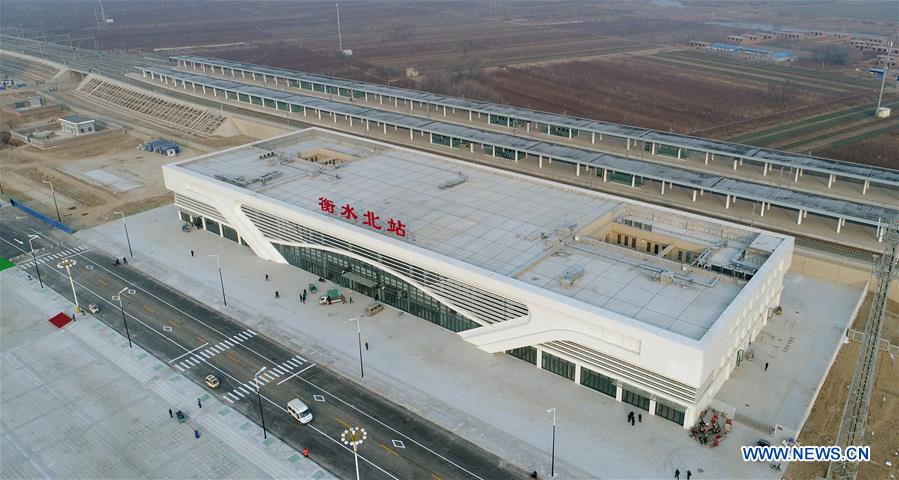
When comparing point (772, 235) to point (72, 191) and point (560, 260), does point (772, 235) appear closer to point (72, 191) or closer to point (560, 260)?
point (560, 260)

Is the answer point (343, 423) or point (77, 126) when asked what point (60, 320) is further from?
point (77, 126)

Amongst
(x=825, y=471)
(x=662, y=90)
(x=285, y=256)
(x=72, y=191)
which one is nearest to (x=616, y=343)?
(x=825, y=471)

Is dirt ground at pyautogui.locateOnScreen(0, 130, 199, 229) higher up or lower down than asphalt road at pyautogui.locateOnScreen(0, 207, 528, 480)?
higher up

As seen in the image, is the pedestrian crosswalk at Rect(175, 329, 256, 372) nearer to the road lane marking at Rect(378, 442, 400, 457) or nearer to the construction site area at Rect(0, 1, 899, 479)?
the road lane marking at Rect(378, 442, 400, 457)

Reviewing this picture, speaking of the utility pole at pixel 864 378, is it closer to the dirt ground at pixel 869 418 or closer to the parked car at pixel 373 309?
the dirt ground at pixel 869 418

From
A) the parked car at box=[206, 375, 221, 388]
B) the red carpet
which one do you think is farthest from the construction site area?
the parked car at box=[206, 375, 221, 388]

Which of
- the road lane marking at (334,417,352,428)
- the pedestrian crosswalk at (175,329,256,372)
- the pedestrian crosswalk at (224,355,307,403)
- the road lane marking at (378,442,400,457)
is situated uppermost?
the pedestrian crosswalk at (175,329,256,372)

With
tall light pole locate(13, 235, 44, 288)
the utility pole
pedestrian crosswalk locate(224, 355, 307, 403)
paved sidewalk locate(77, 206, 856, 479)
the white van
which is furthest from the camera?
tall light pole locate(13, 235, 44, 288)
